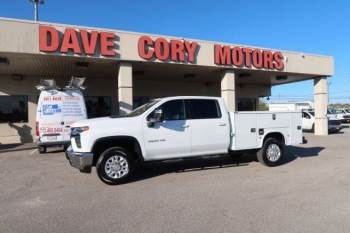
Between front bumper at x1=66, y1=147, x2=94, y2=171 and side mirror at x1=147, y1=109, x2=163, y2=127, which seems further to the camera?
side mirror at x1=147, y1=109, x2=163, y2=127

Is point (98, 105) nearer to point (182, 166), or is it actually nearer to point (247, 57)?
point (247, 57)

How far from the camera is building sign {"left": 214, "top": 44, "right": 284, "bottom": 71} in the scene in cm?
1606

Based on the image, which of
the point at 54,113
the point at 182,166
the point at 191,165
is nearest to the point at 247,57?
the point at 191,165

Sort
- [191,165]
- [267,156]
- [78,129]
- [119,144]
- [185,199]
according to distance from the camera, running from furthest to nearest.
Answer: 1. [191,165]
2. [267,156]
3. [119,144]
4. [78,129]
5. [185,199]

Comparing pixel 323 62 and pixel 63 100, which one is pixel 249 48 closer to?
pixel 323 62

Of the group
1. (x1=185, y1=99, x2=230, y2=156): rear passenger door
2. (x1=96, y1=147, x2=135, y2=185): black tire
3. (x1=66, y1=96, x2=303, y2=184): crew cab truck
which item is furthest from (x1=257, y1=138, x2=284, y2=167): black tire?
(x1=96, y1=147, x2=135, y2=185): black tire

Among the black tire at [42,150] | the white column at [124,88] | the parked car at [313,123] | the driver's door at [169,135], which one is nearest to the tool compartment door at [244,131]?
the driver's door at [169,135]

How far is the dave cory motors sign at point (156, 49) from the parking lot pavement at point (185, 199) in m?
4.93

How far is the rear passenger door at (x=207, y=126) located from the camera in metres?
8.85

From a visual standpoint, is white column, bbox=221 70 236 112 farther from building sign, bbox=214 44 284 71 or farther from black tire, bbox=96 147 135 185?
black tire, bbox=96 147 135 185

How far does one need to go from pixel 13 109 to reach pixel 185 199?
1538cm

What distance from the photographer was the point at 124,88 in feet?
45.9

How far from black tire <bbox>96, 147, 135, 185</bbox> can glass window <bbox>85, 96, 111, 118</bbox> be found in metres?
12.8

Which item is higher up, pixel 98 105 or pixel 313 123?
pixel 98 105
